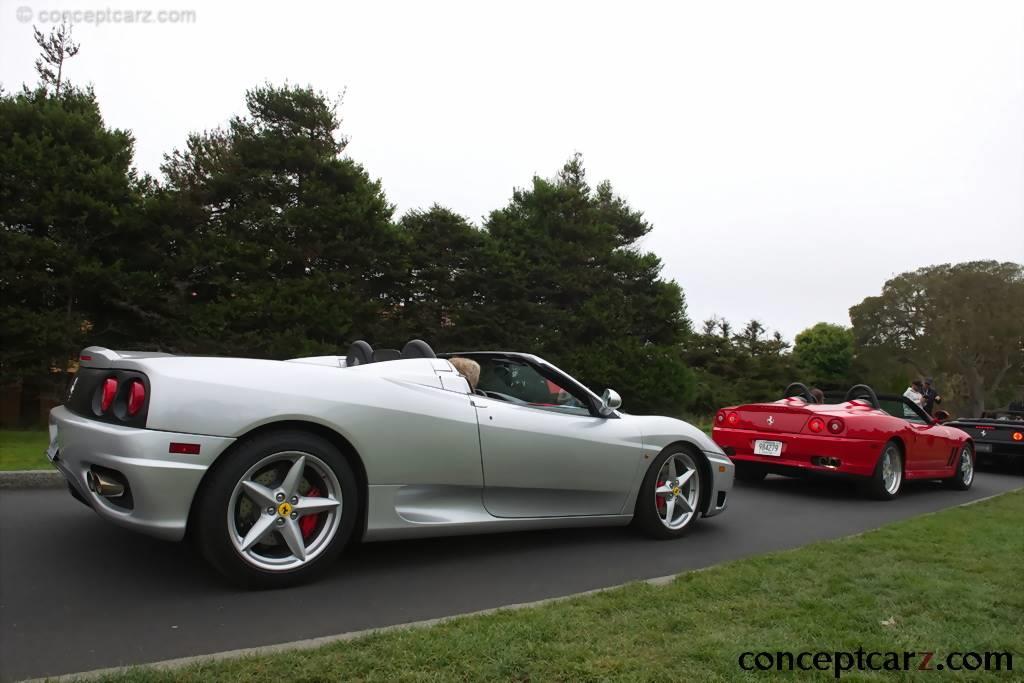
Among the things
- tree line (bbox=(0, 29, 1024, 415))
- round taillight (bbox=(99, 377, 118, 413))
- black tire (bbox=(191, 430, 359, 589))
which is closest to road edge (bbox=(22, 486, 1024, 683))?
A: black tire (bbox=(191, 430, 359, 589))

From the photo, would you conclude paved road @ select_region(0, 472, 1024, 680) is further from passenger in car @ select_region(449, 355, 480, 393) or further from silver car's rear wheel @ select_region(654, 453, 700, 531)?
A: passenger in car @ select_region(449, 355, 480, 393)

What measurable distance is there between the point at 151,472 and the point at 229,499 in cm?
35

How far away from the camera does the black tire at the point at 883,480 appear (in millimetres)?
7437

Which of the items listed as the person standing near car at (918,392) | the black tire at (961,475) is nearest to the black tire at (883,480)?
the black tire at (961,475)

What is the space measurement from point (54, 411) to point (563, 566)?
3.05 metres

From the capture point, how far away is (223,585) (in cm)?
Answer: 333

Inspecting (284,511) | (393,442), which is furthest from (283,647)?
(393,442)

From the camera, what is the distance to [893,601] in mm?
3346

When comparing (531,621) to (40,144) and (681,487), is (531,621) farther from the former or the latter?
(40,144)

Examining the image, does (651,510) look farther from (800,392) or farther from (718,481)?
(800,392)

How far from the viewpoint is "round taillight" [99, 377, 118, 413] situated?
3.30m

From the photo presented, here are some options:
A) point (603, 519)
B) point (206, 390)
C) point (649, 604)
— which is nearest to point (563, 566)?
point (603, 519)

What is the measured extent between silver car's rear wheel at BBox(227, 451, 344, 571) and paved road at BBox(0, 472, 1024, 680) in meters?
0.20

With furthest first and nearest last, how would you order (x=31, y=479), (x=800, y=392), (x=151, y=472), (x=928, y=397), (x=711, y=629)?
1. (x=928, y=397)
2. (x=800, y=392)
3. (x=31, y=479)
4. (x=151, y=472)
5. (x=711, y=629)
